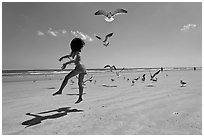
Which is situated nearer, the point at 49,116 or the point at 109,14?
the point at 49,116

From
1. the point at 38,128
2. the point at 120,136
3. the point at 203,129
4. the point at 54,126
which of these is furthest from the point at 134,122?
the point at 38,128

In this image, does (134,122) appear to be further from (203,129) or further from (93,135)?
(203,129)

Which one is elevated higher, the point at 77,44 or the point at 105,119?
the point at 77,44

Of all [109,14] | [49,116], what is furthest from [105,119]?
[109,14]

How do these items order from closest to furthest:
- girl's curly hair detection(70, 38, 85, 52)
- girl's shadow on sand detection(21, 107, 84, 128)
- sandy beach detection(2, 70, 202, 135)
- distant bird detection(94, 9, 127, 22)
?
sandy beach detection(2, 70, 202, 135) < girl's shadow on sand detection(21, 107, 84, 128) < girl's curly hair detection(70, 38, 85, 52) < distant bird detection(94, 9, 127, 22)

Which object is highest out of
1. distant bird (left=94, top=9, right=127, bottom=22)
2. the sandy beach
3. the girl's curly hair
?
distant bird (left=94, top=9, right=127, bottom=22)

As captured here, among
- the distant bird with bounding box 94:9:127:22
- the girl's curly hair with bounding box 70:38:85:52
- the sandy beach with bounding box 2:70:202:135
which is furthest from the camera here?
the distant bird with bounding box 94:9:127:22

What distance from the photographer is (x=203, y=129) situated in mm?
3885

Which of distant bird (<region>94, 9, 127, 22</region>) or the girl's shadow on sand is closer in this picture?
the girl's shadow on sand

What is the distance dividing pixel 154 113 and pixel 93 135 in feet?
6.40

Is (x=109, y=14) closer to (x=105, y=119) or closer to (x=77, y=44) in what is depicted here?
(x=77, y=44)

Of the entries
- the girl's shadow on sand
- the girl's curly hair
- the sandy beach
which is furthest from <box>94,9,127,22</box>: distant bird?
the girl's shadow on sand

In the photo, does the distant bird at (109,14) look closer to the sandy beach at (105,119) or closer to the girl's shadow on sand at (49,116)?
the sandy beach at (105,119)

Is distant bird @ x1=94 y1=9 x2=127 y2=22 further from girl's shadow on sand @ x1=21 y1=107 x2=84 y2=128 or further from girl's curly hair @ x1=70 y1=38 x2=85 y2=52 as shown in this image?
girl's shadow on sand @ x1=21 y1=107 x2=84 y2=128
